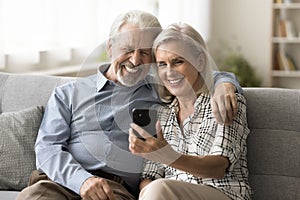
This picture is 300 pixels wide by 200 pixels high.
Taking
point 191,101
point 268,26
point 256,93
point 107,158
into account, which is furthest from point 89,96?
point 268,26

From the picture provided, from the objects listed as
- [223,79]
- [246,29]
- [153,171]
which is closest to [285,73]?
[246,29]

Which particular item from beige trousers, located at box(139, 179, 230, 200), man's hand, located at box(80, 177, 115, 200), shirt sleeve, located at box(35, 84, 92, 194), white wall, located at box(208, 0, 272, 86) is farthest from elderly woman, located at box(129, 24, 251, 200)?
white wall, located at box(208, 0, 272, 86)

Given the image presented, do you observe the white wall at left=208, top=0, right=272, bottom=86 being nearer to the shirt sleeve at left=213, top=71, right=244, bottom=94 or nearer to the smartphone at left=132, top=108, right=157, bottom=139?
the shirt sleeve at left=213, top=71, right=244, bottom=94

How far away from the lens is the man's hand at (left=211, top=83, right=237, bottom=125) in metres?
2.13

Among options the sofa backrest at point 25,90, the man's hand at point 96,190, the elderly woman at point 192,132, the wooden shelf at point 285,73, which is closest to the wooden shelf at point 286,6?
the wooden shelf at point 285,73

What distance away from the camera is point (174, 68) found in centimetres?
211

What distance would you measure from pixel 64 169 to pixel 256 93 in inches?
30.1

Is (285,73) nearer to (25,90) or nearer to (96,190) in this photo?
(25,90)

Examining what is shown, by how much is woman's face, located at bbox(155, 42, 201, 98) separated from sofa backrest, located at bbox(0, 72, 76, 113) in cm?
70

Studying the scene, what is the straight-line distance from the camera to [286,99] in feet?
7.82

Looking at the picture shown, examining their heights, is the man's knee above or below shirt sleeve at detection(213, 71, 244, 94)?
below

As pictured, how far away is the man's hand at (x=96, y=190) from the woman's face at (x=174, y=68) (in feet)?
1.29

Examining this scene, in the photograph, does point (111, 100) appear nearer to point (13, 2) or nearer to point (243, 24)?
point (13, 2)

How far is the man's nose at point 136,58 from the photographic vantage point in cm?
216
